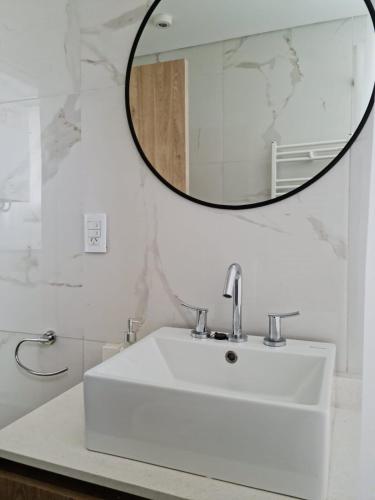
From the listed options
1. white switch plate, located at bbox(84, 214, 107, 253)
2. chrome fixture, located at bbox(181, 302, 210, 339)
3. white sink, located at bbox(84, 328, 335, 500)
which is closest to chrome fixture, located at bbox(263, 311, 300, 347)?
white sink, located at bbox(84, 328, 335, 500)

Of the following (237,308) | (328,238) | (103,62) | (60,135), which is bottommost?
(237,308)

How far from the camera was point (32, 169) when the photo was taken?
4.65ft

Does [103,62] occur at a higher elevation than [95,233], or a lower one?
higher

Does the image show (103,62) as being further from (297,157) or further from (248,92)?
(297,157)

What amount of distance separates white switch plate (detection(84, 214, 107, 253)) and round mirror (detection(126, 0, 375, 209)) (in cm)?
25

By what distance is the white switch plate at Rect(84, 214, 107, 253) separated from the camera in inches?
51.4

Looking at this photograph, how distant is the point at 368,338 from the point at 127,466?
502 millimetres

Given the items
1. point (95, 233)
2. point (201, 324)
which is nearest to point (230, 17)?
point (95, 233)

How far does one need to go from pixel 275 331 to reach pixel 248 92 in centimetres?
67

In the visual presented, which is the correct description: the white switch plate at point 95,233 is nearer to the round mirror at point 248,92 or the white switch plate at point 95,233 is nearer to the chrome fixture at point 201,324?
the round mirror at point 248,92

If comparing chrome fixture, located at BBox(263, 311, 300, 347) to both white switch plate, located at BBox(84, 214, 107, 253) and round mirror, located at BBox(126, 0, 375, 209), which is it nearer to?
round mirror, located at BBox(126, 0, 375, 209)

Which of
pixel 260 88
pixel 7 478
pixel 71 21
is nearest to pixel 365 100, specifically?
pixel 260 88

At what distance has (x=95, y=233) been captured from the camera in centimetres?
132

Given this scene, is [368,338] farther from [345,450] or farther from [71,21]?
[71,21]
